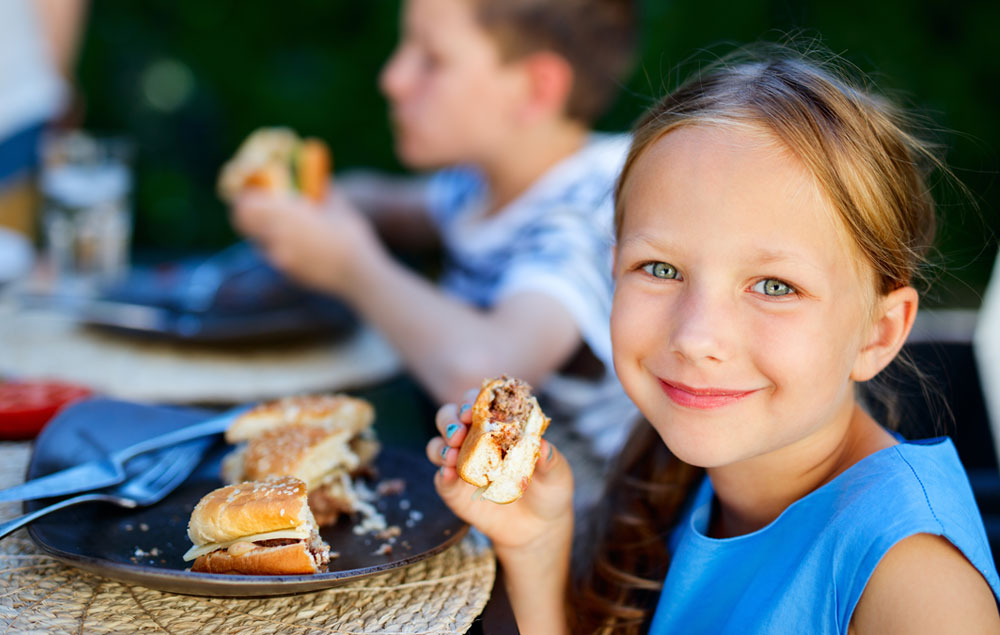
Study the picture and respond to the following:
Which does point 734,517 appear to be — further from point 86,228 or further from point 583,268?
point 86,228

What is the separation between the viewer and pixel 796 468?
129 centimetres

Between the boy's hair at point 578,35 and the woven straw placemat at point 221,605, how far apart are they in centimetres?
156

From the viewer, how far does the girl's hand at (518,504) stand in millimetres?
1250

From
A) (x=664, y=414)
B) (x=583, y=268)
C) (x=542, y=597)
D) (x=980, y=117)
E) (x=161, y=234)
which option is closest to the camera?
(x=664, y=414)

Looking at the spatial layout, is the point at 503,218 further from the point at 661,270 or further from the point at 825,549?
the point at 825,549

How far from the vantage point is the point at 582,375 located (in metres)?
2.05

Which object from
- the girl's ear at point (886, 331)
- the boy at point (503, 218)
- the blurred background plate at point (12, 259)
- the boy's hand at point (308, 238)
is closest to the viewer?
the girl's ear at point (886, 331)

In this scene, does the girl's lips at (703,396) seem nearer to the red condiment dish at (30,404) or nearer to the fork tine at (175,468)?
the fork tine at (175,468)

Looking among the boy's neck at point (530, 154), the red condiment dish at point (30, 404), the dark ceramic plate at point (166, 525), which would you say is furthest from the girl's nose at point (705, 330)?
the boy's neck at point (530, 154)

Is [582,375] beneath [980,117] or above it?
above

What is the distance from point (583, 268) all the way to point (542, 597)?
80cm

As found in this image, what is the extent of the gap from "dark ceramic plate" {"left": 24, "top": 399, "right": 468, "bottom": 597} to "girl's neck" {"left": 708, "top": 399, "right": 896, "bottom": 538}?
41cm

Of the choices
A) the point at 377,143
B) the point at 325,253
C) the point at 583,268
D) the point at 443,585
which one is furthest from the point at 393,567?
the point at 377,143

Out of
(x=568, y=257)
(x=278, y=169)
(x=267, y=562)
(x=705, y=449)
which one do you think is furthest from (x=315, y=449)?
(x=278, y=169)
